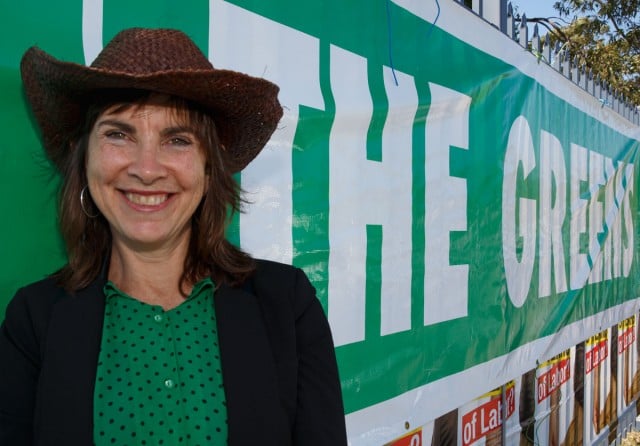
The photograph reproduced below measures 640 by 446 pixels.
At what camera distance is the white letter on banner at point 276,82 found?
4.96 feet

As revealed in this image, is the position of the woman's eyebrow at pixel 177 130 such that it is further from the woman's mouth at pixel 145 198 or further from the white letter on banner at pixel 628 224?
the white letter on banner at pixel 628 224

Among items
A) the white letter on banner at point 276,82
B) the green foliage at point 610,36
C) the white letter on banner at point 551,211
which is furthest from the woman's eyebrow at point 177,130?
the green foliage at point 610,36

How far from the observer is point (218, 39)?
1485 mm

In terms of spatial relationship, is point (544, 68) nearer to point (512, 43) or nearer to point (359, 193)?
point (512, 43)

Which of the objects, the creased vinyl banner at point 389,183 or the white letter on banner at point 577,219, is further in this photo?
the white letter on banner at point 577,219

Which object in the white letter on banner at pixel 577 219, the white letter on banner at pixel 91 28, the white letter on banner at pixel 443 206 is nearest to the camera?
the white letter on banner at pixel 91 28

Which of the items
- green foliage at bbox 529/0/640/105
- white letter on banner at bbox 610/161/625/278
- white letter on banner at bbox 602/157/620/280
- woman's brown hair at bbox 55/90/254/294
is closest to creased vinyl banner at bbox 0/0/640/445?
woman's brown hair at bbox 55/90/254/294

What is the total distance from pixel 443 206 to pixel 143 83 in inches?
57.0

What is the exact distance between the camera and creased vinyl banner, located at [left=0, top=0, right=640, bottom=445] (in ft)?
4.09

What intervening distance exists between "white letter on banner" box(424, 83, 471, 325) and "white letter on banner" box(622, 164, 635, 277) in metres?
2.96

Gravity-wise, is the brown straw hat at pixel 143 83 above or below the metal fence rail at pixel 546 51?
below

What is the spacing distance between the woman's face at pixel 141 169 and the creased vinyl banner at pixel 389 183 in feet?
0.75

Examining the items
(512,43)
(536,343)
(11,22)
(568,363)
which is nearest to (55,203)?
(11,22)

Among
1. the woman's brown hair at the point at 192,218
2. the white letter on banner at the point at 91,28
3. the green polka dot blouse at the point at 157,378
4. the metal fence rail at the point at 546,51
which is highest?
the metal fence rail at the point at 546,51
